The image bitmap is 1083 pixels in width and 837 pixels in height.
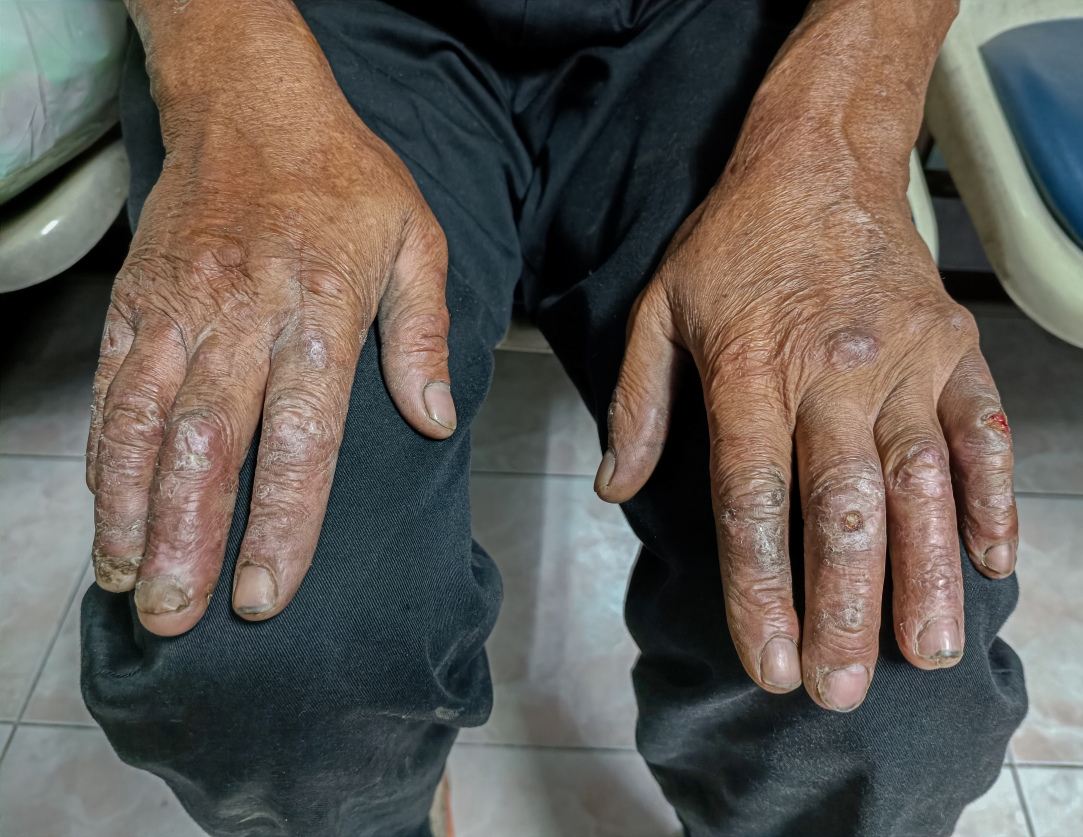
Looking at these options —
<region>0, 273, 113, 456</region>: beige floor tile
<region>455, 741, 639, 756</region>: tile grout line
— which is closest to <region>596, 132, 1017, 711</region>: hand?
<region>455, 741, 639, 756</region>: tile grout line

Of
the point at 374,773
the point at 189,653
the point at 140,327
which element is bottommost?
the point at 374,773

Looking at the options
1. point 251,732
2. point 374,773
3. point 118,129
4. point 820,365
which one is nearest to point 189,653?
point 251,732

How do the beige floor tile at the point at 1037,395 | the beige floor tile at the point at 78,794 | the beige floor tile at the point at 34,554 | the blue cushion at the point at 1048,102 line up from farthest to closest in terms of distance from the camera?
1. the beige floor tile at the point at 1037,395
2. the beige floor tile at the point at 34,554
3. the beige floor tile at the point at 78,794
4. the blue cushion at the point at 1048,102

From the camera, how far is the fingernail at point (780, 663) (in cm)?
43

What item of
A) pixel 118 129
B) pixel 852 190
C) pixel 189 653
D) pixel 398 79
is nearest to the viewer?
pixel 189 653

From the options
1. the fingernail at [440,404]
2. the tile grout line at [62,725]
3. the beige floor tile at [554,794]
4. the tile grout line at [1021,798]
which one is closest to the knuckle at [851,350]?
the fingernail at [440,404]

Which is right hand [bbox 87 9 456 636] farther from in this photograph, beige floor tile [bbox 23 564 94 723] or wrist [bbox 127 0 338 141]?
beige floor tile [bbox 23 564 94 723]

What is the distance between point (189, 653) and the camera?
45cm

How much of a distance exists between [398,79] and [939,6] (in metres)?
0.46

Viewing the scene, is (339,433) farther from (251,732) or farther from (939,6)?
(939,6)

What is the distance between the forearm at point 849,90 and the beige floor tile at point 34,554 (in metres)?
1.03

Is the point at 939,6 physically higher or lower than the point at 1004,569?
higher

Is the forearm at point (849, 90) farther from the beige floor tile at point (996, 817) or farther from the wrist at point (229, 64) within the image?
the beige floor tile at point (996, 817)

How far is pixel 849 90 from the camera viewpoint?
1.96ft
